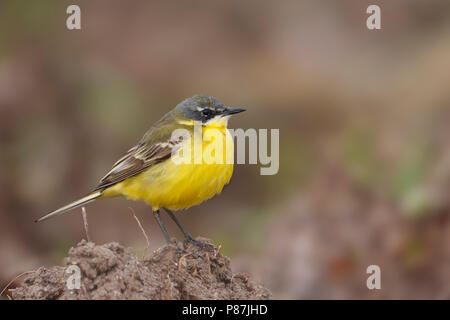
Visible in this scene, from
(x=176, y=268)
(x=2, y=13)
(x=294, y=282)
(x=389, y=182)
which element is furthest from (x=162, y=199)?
(x=2, y=13)

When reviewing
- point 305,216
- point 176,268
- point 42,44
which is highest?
point 42,44

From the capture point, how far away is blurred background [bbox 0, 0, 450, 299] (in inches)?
409

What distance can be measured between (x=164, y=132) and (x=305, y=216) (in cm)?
501

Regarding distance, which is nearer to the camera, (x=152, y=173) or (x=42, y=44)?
(x=152, y=173)

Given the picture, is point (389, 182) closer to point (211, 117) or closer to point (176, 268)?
point (211, 117)

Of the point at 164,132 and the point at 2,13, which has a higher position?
the point at 2,13

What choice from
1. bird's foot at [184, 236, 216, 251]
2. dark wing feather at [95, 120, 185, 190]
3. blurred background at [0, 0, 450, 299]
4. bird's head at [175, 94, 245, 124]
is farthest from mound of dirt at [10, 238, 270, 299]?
blurred background at [0, 0, 450, 299]

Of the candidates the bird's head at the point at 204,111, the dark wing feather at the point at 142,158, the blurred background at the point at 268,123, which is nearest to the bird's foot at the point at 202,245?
the dark wing feather at the point at 142,158

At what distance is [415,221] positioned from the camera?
10.0 m

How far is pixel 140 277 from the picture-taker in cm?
452

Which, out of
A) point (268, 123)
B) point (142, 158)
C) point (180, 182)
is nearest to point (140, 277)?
point (180, 182)

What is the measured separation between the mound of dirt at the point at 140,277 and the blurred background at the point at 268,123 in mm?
2106

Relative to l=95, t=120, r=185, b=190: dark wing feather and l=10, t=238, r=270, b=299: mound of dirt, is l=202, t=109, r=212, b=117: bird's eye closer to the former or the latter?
l=95, t=120, r=185, b=190: dark wing feather

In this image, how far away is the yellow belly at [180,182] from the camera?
5.94 m
